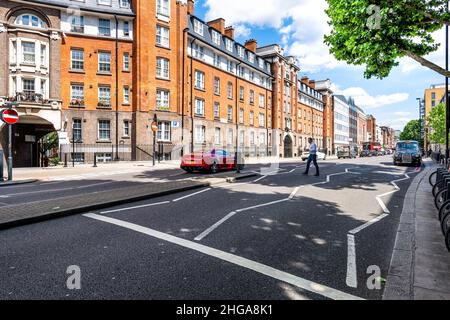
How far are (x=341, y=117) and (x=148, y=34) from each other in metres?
73.4

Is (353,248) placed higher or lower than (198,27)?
lower

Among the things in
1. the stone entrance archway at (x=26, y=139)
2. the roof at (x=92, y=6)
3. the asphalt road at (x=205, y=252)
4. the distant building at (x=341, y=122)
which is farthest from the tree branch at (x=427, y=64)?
the distant building at (x=341, y=122)

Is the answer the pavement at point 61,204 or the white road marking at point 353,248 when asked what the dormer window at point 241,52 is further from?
the white road marking at point 353,248

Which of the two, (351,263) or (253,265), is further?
(351,263)

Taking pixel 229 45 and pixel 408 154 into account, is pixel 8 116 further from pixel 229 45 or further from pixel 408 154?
pixel 229 45

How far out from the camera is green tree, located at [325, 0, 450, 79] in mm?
9328

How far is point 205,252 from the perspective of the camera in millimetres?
3932

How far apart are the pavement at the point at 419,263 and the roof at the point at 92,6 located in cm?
2932

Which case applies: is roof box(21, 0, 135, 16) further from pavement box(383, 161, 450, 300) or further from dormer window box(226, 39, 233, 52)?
pavement box(383, 161, 450, 300)

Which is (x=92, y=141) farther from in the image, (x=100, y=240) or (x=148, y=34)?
(x=100, y=240)

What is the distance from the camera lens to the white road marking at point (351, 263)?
311 centimetres

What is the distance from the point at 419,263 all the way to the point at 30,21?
103ft

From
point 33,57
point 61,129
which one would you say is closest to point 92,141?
point 61,129

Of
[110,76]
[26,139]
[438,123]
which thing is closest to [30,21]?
[110,76]
